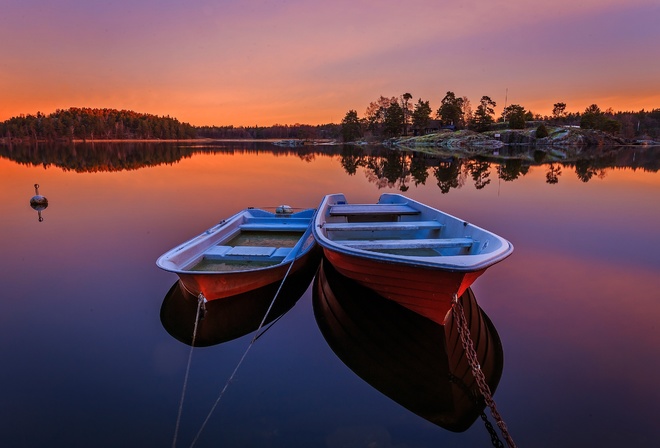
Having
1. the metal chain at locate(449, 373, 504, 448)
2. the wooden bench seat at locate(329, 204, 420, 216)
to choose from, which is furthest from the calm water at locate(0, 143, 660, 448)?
the wooden bench seat at locate(329, 204, 420, 216)

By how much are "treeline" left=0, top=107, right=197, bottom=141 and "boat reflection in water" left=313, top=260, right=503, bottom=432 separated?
180890mm

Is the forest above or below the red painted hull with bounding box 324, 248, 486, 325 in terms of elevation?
above

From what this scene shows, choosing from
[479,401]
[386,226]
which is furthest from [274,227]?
[479,401]

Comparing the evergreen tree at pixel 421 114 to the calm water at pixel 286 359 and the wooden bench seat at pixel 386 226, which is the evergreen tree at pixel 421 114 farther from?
the wooden bench seat at pixel 386 226

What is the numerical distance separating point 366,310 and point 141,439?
4.17m

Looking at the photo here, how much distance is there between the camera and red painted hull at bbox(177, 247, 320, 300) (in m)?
6.29

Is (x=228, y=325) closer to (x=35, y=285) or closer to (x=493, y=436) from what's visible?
(x=493, y=436)

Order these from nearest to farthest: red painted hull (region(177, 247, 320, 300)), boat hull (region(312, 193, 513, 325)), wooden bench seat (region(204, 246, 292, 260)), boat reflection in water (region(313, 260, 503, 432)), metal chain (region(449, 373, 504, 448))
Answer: metal chain (region(449, 373, 504, 448)) < boat reflection in water (region(313, 260, 503, 432)) < boat hull (region(312, 193, 513, 325)) < red painted hull (region(177, 247, 320, 300)) < wooden bench seat (region(204, 246, 292, 260))

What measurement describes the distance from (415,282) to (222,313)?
3.63 metres

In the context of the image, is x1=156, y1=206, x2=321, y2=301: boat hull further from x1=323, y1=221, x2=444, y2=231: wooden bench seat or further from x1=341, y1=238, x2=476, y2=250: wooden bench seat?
x1=341, y1=238, x2=476, y2=250: wooden bench seat

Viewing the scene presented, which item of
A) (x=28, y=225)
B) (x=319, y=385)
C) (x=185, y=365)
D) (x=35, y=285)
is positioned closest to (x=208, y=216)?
(x=28, y=225)

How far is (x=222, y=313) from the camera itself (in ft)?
22.0

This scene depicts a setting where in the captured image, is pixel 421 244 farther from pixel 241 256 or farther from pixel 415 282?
pixel 241 256

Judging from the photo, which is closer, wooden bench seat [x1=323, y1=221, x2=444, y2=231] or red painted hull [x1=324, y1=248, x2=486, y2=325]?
red painted hull [x1=324, y1=248, x2=486, y2=325]
